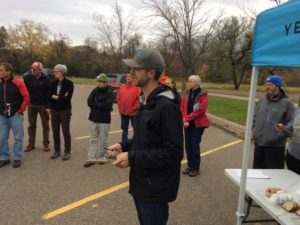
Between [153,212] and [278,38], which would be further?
[278,38]

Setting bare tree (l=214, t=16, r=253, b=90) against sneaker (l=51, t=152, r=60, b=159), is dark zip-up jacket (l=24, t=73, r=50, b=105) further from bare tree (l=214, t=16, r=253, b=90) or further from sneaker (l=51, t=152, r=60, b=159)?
bare tree (l=214, t=16, r=253, b=90)

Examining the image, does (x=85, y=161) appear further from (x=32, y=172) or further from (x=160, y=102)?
(x=160, y=102)

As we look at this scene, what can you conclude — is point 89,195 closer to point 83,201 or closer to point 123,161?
point 83,201

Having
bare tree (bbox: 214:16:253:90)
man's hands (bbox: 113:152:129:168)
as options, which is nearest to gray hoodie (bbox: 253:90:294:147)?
man's hands (bbox: 113:152:129:168)

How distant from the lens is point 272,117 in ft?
15.1

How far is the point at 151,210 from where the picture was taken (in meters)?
2.55

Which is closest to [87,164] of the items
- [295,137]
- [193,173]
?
[193,173]

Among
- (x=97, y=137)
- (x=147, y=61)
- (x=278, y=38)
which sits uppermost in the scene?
(x=278, y=38)

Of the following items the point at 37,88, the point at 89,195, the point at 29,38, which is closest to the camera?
the point at 89,195

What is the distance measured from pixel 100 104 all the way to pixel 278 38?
4108 mm

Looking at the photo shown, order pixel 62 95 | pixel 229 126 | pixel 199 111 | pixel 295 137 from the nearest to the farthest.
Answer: pixel 295 137
pixel 199 111
pixel 62 95
pixel 229 126

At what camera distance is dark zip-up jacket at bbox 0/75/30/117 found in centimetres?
623

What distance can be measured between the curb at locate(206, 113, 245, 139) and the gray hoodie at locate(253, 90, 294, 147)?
17.1 feet

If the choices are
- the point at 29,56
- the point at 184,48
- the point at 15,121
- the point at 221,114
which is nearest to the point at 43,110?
the point at 15,121
